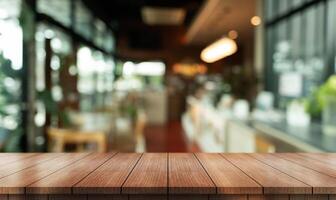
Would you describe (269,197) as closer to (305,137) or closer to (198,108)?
(305,137)

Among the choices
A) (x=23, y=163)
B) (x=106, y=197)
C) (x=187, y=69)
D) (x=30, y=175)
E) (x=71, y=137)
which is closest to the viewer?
(x=106, y=197)

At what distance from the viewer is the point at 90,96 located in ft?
27.3

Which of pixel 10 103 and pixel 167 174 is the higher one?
pixel 10 103

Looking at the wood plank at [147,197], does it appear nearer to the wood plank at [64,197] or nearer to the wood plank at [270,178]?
the wood plank at [64,197]

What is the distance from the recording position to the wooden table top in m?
1.06

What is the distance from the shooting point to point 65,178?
115cm


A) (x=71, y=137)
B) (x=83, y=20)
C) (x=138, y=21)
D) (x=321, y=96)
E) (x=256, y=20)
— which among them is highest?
(x=138, y=21)

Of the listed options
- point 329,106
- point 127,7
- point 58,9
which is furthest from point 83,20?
point 127,7

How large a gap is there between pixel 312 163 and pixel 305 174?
0.20m

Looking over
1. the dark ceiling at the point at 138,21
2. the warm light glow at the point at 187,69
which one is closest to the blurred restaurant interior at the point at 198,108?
the dark ceiling at the point at 138,21

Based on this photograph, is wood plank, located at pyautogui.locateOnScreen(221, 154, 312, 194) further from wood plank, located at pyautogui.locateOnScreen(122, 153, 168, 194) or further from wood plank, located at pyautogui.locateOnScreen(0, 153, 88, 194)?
wood plank, located at pyautogui.locateOnScreen(0, 153, 88, 194)

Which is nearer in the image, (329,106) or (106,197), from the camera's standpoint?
(106,197)

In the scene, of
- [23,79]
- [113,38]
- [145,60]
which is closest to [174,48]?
[145,60]

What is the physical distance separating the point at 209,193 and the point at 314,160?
58 cm
